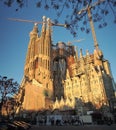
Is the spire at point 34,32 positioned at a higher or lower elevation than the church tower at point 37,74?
higher

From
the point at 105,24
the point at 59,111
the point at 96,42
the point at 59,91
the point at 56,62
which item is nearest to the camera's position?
the point at 105,24

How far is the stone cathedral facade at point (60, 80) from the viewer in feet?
208

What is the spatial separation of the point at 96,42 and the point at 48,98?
4518 centimetres

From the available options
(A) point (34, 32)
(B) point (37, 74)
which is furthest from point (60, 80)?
(A) point (34, 32)

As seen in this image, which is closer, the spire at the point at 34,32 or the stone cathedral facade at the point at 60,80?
the stone cathedral facade at the point at 60,80

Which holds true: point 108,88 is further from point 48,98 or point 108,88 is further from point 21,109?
point 21,109

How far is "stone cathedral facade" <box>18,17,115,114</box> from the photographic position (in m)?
63.5

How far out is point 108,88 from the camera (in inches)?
2714

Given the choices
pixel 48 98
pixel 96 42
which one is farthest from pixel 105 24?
pixel 96 42

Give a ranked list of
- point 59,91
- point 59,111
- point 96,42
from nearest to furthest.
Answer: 1. point 59,111
2. point 59,91
3. point 96,42

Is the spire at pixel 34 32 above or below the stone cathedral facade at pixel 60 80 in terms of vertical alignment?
above

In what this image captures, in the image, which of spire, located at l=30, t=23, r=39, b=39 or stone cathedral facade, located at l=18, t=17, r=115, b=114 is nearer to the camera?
stone cathedral facade, located at l=18, t=17, r=115, b=114

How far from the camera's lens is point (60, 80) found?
86500mm

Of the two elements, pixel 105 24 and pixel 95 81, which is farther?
pixel 95 81
